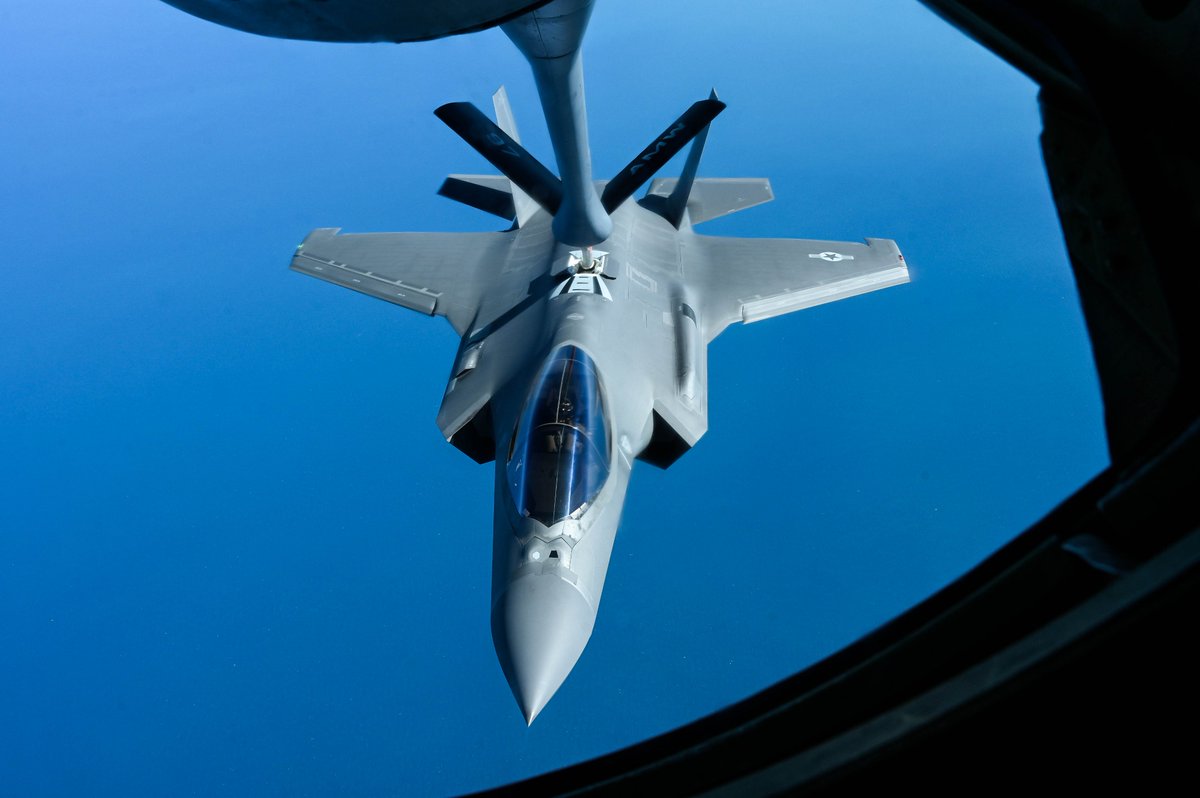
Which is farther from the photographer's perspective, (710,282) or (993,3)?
(710,282)

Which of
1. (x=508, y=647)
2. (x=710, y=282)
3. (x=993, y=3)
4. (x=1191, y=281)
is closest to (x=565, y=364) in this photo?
(x=508, y=647)

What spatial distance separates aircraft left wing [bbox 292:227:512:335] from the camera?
359 inches

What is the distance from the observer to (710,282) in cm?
907

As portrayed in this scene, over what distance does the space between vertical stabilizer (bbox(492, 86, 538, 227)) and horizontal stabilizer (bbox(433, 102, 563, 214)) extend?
2417 mm

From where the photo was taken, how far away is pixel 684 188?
9883 mm

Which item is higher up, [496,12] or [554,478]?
[496,12]

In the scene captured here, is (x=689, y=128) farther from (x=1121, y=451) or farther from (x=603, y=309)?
(x=1121, y=451)

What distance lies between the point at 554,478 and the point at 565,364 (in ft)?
4.26

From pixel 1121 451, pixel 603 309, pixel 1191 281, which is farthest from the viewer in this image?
pixel 603 309

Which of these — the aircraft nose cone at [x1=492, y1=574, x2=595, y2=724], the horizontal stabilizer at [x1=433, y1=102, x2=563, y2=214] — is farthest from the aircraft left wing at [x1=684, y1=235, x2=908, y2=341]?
the aircraft nose cone at [x1=492, y1=574, x2=595, y2=724]

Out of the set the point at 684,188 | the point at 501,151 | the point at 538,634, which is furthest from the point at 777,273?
the point at 538,634

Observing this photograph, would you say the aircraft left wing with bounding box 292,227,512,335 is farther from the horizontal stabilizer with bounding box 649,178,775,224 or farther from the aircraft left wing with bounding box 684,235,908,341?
the aircraft left wing with bounding box 684,235,908,341

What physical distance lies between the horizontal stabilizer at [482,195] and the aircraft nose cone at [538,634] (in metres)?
6.58

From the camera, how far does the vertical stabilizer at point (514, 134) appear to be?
Result: 10.0 m
